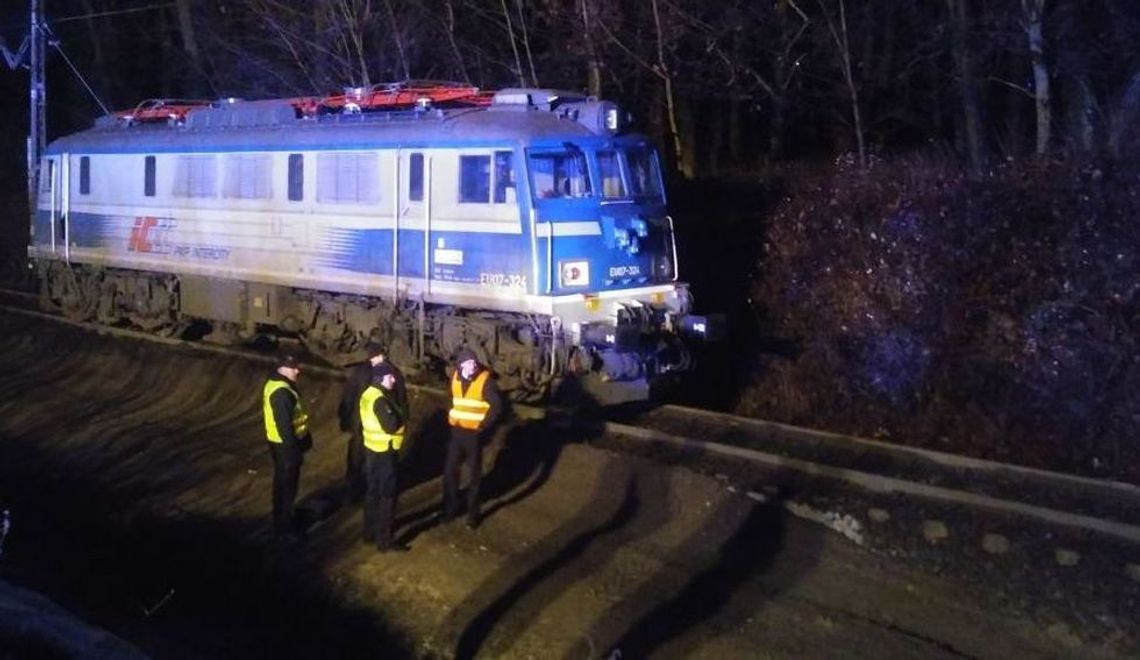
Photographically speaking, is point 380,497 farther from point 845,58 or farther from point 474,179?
point 845,58

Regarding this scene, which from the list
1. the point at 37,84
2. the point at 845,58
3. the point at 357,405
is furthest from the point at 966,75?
the point at 37,84

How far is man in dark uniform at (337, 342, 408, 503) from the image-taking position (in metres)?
10.3

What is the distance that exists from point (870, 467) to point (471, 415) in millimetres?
3580

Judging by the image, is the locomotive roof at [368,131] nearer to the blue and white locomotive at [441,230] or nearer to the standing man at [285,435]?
the blue and white locomotive at [441,230]

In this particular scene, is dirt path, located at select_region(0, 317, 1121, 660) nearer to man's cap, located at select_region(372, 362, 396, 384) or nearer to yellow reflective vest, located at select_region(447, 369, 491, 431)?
yellow reflective vest, located at select_region(447, 369, 491, 431)

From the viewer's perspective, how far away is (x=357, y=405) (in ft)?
35.7

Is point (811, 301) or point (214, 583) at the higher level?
point (811, 301)

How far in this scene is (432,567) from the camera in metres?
10.1

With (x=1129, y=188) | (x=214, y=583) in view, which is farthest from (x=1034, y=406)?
(x=214, y=583)

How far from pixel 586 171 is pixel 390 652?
6.31 meters

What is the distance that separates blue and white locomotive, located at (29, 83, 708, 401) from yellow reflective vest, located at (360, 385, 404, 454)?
3743mm

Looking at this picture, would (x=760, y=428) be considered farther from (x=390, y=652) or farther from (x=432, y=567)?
(x=390, y=652)

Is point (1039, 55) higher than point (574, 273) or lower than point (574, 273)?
higher

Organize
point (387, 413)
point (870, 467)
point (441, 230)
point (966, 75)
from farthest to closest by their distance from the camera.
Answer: point (966, 75), point (441, 230), point (870, 467), point (387, 413)
